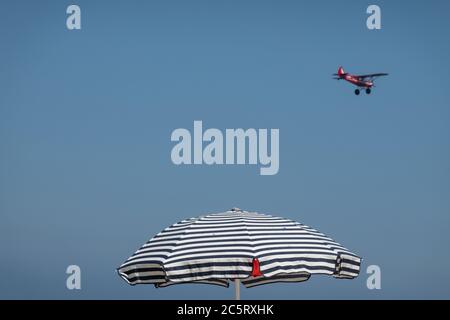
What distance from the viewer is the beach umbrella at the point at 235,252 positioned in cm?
904

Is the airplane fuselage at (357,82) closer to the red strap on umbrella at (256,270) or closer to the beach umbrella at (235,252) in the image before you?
the beach umbrella at (235,252)

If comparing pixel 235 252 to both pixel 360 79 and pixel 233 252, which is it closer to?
pixel 233 252

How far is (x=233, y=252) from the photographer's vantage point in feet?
29.9

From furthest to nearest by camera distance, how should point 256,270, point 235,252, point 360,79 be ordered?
point 360,79 < point 235,252 < point 256,270

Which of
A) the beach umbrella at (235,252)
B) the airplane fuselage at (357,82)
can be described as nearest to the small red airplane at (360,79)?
the airplane fuselage at (357,82)

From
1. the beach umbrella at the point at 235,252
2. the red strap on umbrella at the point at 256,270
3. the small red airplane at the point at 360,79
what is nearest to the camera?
the red strap on umbrella at the point at 256,270

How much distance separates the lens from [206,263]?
9.09 metres

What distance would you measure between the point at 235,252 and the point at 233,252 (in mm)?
25

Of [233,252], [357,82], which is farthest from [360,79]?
[233,252]

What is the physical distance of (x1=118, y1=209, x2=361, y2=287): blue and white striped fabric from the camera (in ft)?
29.7
